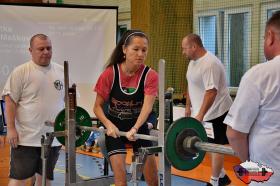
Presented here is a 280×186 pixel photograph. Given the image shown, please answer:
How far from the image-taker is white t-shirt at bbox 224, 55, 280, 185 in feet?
6.13

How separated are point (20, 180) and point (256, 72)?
2317 mm

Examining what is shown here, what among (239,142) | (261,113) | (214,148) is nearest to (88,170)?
(214,148)

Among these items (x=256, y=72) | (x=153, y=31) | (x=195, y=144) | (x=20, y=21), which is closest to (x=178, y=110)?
(x=153, y=31)

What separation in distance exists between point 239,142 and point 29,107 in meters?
2.05

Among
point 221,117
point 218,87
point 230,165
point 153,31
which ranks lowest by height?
point 230,165

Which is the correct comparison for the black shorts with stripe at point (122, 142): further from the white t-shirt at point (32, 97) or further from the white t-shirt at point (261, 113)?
the white t-shirt at point (261, 113)

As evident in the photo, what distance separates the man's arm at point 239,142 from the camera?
6.47ft

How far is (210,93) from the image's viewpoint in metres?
4.33

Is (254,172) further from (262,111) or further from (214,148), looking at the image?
(214,148)

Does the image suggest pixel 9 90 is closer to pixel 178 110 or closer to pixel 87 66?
pixel 87 66

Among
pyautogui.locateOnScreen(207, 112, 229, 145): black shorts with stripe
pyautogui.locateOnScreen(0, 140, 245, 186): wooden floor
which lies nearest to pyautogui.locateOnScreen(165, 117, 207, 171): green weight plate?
pyautogui.locateOnScreen(207, 112, 229, 145): black shorts with stripe

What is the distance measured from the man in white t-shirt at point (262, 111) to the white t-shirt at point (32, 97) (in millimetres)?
1972

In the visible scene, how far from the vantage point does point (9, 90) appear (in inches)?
139

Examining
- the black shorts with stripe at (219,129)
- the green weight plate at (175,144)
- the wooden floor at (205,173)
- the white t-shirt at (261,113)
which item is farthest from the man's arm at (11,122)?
the wooden floor at (205,173)
